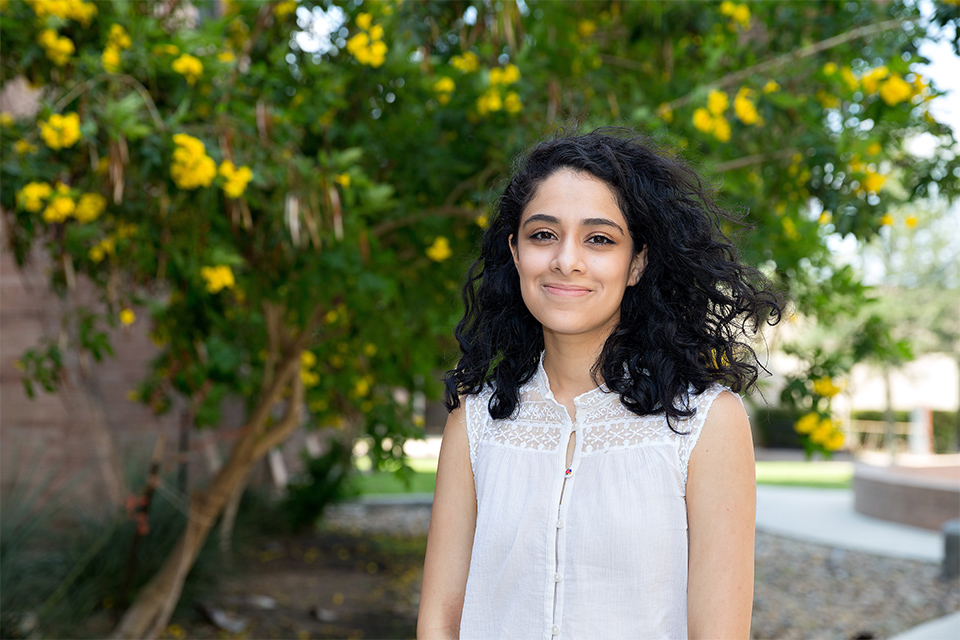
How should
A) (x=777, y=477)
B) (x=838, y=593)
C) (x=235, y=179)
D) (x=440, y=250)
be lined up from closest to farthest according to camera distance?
(x=235, y=179) < (x=440, y=250) < (x=838, y=593) < (x=777, y=477)

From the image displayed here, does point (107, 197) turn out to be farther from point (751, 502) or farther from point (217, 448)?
point (217, 448)

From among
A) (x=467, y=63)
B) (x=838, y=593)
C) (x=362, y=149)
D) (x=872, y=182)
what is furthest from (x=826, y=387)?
(x=838, y=593)

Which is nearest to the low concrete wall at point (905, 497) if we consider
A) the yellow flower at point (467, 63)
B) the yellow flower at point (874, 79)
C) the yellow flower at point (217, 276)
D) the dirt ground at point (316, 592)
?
the dirt ground at point (316, 592)

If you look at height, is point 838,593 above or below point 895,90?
below

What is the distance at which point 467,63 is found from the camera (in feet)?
13.1

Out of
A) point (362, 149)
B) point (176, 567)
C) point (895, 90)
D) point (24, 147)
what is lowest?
point (176, 567)

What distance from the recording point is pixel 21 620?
4.18m

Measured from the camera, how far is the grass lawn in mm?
12595

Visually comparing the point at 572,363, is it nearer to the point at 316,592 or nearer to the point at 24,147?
the point at 24,147

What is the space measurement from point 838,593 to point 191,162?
5782 millimetres

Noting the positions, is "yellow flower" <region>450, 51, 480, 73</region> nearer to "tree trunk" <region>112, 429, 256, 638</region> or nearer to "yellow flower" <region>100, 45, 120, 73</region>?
"yellow flower" <region>100, 45, 120, 73</region>

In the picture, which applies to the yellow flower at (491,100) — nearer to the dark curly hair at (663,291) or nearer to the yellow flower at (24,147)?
the yellow flower at (24,147)

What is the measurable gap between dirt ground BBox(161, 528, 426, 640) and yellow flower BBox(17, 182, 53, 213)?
2.94 m

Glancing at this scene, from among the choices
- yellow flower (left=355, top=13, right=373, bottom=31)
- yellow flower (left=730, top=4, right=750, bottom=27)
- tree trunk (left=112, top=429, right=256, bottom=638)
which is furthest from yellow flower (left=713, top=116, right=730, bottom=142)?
tree trunk (left=112, top=429, right=256, bottom=638)
